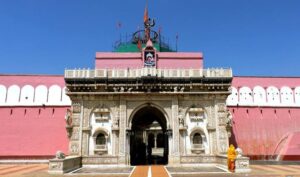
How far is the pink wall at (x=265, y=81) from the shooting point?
25781 mm

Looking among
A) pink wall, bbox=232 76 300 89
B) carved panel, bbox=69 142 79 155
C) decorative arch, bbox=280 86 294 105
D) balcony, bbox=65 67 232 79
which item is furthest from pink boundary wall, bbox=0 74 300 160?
balcony, bbox=65 67 232 79

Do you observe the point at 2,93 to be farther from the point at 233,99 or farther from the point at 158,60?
the point at 233,99

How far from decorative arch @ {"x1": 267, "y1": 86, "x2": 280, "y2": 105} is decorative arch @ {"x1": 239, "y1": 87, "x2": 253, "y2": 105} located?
1.65 metres

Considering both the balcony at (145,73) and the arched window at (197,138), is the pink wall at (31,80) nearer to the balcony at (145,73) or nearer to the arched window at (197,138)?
the balcony at (145,73)

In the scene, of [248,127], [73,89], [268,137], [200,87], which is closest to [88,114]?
[73,89]

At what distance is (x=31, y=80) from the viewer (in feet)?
83.6

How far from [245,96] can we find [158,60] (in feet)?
28.2

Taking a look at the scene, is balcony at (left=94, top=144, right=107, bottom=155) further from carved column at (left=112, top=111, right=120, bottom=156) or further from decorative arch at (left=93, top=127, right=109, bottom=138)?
decorative arch at (left=93, top=127, right=109, bottom=138)

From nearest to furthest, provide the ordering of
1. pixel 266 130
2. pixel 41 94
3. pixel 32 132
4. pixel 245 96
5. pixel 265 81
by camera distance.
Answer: pixel 32 132, pixel 266 130, pixel 41 94, pixel 245 96, pixel 265 81

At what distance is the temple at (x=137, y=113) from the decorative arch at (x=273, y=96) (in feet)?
0.69

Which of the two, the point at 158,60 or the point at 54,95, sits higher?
the point at 158,60

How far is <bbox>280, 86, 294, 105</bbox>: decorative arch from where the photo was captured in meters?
25.2

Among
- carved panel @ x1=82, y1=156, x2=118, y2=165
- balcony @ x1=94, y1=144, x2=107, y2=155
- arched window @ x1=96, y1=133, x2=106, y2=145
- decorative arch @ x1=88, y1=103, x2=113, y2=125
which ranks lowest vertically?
carved panel @ x1=82, y1=156, x2=118, y2=165

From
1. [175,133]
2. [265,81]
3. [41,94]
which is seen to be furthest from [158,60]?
[41,94]
